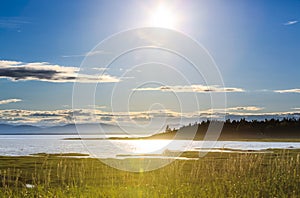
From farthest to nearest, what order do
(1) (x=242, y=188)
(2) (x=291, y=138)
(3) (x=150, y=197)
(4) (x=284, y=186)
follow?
(2) (x=291, y=138) → (4) (x=284, y=186) → (1) (x=242, y=188) → (3) (x=150, y=197)

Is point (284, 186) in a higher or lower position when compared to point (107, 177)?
lower

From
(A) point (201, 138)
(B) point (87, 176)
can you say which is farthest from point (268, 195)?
(A) point (201, 138)

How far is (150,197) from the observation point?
558 inches

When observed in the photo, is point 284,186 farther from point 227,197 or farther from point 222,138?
point 222,138

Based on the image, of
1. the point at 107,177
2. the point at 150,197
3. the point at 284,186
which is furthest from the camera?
the point at 107,177

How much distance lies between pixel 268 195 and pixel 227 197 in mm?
1351

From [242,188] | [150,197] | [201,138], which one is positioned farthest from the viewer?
[201,138]

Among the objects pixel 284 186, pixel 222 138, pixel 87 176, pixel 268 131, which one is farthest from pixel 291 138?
pixel 284 186

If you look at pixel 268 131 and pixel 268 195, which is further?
pixel 268 131

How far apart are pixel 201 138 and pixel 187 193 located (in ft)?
507

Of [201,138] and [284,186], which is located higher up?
[201,138]

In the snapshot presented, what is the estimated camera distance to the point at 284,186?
16703mm

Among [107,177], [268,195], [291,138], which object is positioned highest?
[291,138]

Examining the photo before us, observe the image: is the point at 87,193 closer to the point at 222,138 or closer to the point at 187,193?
the point at 187,193
